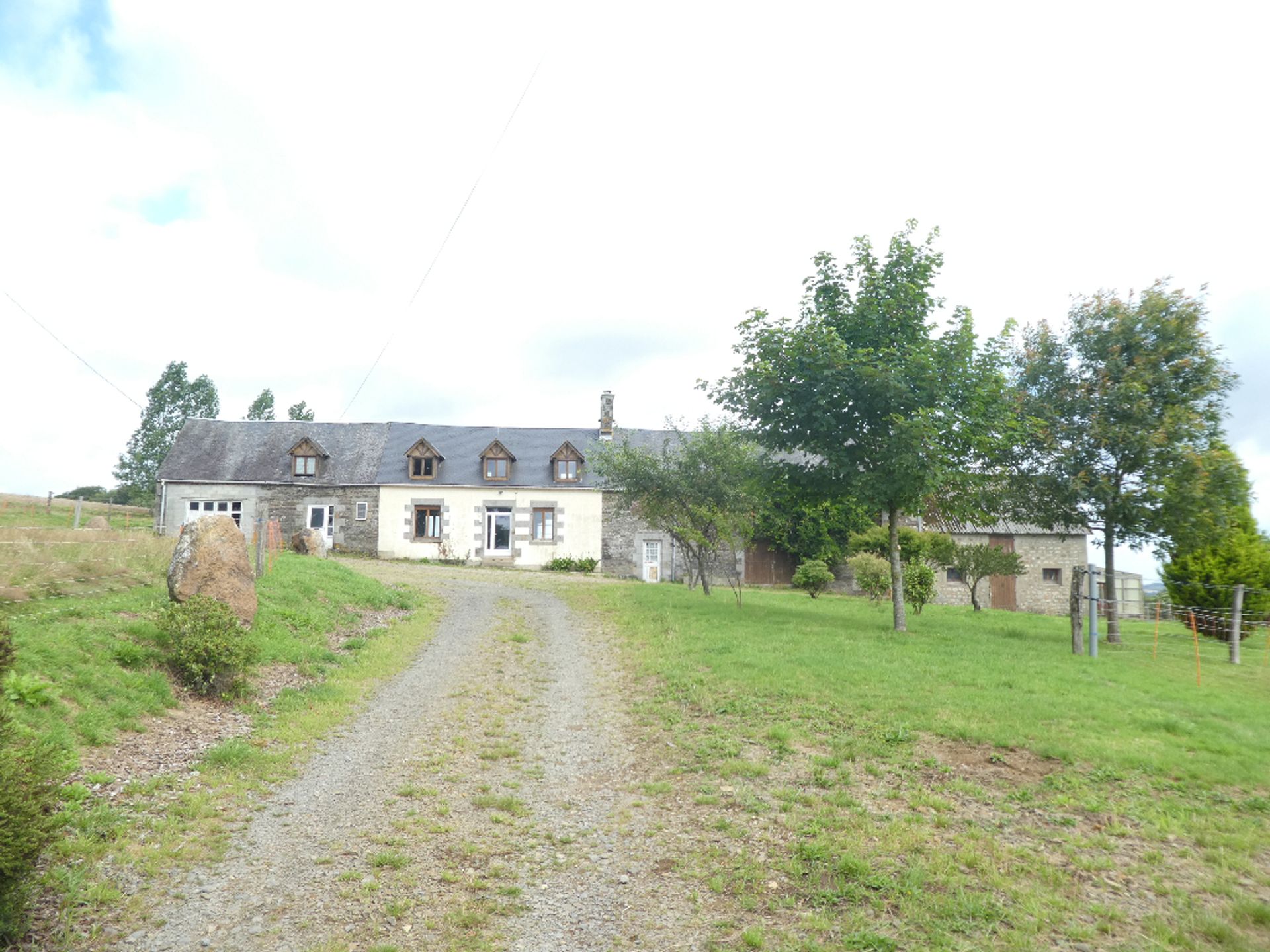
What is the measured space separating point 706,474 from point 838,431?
533 cm

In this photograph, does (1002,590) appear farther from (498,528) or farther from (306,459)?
(306,459)

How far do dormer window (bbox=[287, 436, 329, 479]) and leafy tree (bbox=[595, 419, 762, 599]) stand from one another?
18.5m

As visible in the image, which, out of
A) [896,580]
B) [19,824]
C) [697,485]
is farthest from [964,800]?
[697,485]

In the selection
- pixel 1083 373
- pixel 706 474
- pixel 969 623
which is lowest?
pixel 969 623

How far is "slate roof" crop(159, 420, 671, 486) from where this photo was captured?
33.8 metres

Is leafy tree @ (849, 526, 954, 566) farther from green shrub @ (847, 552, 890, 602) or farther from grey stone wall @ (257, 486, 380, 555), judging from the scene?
grey stone wall @ (257, 486, 380, 555)

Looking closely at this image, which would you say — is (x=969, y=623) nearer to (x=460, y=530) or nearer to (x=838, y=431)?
(x=838, y=431)

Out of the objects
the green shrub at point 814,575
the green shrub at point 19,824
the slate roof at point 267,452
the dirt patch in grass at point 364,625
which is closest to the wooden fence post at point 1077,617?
the green shrub at point 814,575

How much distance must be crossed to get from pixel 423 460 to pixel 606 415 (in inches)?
366

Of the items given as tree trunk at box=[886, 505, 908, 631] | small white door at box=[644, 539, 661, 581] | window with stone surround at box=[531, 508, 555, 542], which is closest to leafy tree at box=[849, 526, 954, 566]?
tree trunk at box=[886, 505, 908, 631]

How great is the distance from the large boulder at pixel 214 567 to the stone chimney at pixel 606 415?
26.1 m

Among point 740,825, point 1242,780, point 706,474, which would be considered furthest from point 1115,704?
point 706,474

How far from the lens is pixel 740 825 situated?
5.97 meters

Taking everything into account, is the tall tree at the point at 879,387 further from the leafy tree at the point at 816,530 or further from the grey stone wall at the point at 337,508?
the grey stone wall at the point at 337,508
